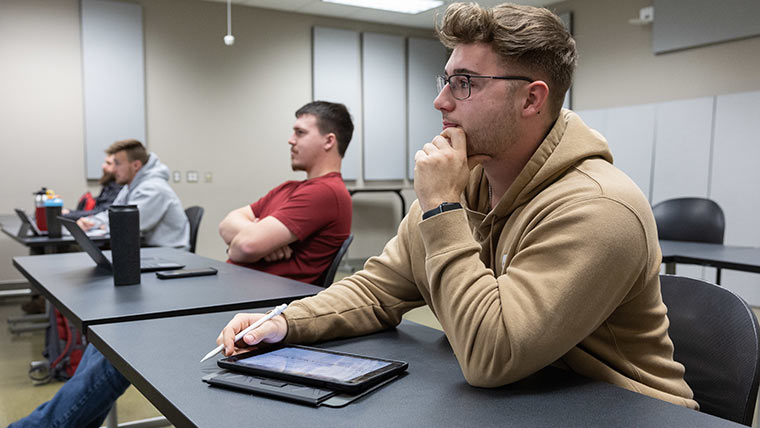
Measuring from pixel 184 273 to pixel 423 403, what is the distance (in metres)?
1.30

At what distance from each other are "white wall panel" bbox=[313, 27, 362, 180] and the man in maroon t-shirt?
3.98 meters

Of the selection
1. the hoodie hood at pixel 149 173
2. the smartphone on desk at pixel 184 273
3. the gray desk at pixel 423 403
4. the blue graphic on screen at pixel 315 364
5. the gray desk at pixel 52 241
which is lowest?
the gray desk at pixel 52 241

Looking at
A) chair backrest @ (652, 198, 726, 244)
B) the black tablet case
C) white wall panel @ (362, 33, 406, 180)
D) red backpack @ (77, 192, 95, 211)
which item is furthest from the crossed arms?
white wall panel @ (362, 33, 406, 180)

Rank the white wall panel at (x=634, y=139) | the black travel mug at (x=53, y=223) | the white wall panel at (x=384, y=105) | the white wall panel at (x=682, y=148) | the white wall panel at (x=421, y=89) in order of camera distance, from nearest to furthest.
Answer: the black travel mug at (x=53, y=223)
the white wall panel at (x=682, y=148)
the white wall panel at (x=634, y=139)
the white wall panel at (x=384, y=105)
the white wall panel at (x=421, y=89)

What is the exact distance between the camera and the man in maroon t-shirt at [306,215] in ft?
7.50

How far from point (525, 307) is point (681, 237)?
302 centimetres

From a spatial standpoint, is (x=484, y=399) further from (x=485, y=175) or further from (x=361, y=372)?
(x=485, y=175)

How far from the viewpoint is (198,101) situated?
6.13 m

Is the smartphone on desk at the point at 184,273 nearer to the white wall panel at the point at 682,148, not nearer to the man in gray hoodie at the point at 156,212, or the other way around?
the man in gray hoodie at the point at 156,212

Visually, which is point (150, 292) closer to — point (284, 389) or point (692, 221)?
point (284, 389)

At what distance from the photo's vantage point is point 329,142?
2615 millimetres

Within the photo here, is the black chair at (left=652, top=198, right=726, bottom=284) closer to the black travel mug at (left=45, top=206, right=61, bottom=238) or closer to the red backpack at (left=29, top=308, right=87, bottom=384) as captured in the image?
the red backpack at (left=29, top=308, right=87, bottom=384)

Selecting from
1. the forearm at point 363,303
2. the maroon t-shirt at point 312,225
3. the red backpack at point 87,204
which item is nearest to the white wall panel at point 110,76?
the red backpack at point 87,204

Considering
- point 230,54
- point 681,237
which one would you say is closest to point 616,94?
point 681,237
